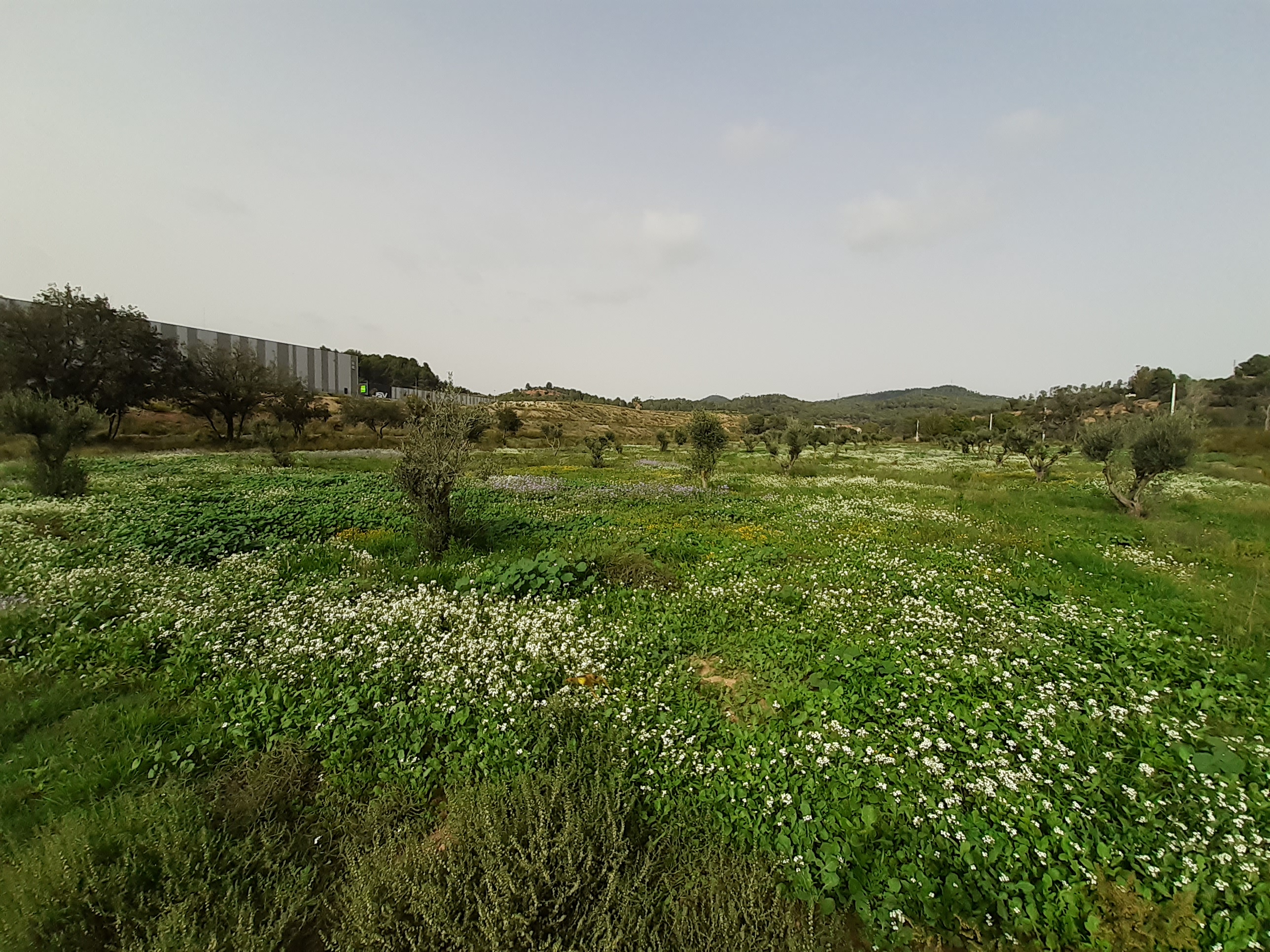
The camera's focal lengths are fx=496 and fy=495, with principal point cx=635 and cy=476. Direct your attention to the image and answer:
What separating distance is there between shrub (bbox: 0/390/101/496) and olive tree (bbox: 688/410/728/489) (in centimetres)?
2235

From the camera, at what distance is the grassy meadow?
3.36 metres

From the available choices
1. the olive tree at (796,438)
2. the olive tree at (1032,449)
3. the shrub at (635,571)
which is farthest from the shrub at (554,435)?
the shrub at (635,571)

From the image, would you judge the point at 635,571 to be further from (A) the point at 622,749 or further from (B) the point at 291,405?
(B) the point at 291,405

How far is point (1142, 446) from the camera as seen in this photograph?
17000mm

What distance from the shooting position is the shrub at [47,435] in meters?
15.3

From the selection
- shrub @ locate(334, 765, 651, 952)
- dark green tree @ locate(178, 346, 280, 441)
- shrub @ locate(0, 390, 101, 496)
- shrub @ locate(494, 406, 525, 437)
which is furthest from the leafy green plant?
shrub @ locate(494, 406, 525, 437)

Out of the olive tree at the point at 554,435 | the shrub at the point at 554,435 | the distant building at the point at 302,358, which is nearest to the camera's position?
the olive tree at the point at 554,435

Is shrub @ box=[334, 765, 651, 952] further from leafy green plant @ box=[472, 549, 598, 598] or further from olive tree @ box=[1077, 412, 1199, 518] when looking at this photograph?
olive tree @ box=[1077, 412, 1199, 518]

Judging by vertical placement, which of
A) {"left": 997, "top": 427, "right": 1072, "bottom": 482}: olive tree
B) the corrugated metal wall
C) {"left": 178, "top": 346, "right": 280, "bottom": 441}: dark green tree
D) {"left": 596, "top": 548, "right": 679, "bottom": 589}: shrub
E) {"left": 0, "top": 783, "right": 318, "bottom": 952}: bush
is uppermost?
the corrugated metal wall

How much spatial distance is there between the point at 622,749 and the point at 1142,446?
21.6 m

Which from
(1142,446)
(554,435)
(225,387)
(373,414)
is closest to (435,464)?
(1142,446)

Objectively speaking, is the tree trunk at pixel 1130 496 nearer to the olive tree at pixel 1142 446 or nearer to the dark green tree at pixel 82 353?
the olive tree at pixel 1142 446

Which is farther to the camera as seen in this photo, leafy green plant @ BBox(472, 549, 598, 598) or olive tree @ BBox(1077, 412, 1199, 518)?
olive tree @ BBox(1077, 412, 1199, 518)

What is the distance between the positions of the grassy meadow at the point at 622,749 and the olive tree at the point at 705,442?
43.4ft
